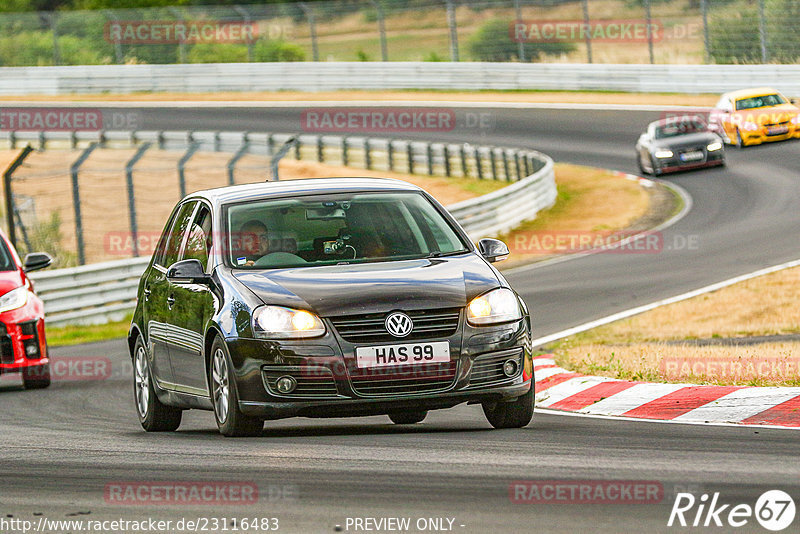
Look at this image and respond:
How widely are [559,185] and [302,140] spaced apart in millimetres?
9245

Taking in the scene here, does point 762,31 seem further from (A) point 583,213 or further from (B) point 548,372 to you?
(B) point 548,372

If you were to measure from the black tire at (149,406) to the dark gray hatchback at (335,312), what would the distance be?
0.28 m

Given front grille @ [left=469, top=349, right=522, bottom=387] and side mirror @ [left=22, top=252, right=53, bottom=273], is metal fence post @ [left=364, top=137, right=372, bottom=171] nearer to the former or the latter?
side mirror @ [left=22, top=252, right=53, bottom=273]

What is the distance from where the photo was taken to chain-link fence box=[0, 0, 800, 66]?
155 ft

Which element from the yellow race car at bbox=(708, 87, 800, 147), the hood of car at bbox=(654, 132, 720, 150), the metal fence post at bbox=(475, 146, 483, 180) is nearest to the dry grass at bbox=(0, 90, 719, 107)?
the yellow race car at bbox=(708, 87, 800, 147)

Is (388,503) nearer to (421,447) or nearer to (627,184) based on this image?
(421,447)

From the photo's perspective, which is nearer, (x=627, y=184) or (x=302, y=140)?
(x=627, y=184)

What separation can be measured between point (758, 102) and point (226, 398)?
2796cm

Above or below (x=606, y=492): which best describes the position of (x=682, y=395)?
below

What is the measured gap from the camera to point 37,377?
14.0m

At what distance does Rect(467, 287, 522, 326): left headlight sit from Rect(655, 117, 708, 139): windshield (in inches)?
979

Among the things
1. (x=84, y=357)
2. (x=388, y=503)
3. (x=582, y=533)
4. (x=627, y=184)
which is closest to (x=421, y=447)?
(x=388, y=503)

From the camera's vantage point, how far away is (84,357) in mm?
16969

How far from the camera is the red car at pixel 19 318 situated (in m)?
13.3
